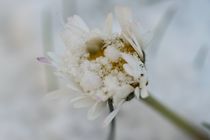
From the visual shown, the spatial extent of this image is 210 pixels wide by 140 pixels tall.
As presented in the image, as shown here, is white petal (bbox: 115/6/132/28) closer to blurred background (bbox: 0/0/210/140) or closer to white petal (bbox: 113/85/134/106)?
white petal (bbox: 113/85/134/106)

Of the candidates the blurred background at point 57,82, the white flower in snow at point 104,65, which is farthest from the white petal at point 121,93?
the blurred background at point 57,82

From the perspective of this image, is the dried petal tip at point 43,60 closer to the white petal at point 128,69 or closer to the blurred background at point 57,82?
the white petal at point 128,69

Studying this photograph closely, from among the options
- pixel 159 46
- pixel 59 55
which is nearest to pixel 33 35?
pixel 159 46

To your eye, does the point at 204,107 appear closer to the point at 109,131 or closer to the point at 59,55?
the point at 109,131

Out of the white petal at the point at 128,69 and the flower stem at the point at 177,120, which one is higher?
the white petal at the point at 128,69

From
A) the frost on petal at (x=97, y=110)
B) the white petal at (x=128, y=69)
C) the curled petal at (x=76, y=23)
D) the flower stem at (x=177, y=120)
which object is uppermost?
the curled petal at (x=76, y=23)

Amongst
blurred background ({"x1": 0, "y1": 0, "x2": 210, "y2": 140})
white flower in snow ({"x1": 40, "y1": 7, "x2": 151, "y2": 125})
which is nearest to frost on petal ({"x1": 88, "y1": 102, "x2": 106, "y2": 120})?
white flower in snow ({"x1": 40, "y1": 7, "x2": 151, "y2": 125})
